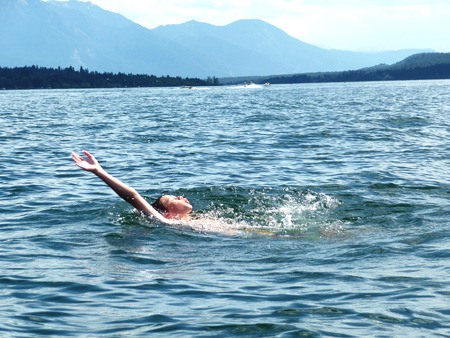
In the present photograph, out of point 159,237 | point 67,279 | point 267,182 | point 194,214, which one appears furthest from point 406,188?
point 67,279

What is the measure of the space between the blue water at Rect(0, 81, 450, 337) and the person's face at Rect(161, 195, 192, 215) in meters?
0.42

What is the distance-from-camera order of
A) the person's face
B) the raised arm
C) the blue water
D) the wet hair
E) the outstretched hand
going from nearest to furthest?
the blue water, the outstretched hand, the raised arm, the person's face, the wet hair

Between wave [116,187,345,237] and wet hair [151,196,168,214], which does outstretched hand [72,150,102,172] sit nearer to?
wave [116,187,345,237]

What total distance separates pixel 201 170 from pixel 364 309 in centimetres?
1489

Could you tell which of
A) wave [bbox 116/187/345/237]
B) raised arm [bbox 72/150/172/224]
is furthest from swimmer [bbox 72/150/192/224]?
wave [bbox 116/187/345/237]

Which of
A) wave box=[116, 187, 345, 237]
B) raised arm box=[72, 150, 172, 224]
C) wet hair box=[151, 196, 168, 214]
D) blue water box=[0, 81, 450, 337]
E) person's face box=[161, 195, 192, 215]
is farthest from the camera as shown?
wet hair box=[151, 196, 168, 214]

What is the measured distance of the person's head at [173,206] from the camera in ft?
49.4

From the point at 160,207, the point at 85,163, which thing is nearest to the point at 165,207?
the point at 160,207

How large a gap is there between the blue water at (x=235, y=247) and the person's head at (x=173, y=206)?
0.40 metres

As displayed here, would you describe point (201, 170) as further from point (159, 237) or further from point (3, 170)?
point (159, 237)

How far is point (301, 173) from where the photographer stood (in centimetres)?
2284

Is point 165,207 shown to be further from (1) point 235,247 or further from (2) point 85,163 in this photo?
(2) point 85,163

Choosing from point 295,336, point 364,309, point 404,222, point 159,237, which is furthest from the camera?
point 404,222

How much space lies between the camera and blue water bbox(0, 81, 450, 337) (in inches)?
355
